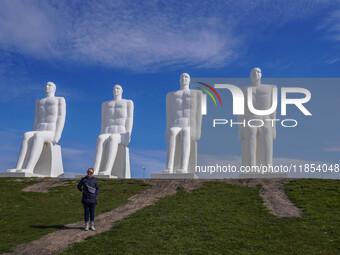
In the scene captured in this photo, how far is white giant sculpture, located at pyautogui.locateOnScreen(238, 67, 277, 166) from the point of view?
21.7 m

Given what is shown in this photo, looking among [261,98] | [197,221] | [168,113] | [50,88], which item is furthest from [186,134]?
[197,221]

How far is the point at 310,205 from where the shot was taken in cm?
1553

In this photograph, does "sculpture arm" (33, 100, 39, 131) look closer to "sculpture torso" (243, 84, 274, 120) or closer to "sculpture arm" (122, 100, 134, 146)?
"sculpture arm" (122, 100, 134, 146)

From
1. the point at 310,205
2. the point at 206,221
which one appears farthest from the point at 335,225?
the point at 206,221

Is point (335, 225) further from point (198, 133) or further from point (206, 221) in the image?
point (198, 133)

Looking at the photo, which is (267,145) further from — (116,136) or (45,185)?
(45,185)

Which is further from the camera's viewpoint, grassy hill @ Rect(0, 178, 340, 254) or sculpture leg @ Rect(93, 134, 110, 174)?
sculpture leg @ Rect(93, 134, 110, 174)

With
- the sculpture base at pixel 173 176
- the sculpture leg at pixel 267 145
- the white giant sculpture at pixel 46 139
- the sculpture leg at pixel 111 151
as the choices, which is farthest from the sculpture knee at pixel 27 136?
the sculpture leg at pixel 267 145

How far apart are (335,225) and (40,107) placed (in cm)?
1734

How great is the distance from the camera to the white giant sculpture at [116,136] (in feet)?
75.6

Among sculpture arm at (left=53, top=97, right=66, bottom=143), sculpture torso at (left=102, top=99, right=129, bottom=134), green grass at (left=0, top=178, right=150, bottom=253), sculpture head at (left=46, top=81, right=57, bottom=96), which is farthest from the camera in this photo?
sculpture head at (left=46, top=81, right=57, bottom=96)

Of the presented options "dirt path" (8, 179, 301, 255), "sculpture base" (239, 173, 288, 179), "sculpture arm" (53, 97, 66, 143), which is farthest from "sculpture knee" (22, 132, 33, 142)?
"sculpture base" (239, 173, 288, 179)

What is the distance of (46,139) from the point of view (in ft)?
78.4

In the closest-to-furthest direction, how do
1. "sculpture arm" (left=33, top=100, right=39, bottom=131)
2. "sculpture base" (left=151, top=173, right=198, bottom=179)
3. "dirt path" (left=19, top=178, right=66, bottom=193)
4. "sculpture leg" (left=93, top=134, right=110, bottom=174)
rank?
"dirt path" (left=19, top=178, right=66, bottom=193)
"sculpture base" (left=151, top=173, right=198, bottom=179)
"sculpture leg" (left=93, top=134, right=110, bottom=174)
"sculpture arm" (left=33, top=100, right=39, bottom=131)
